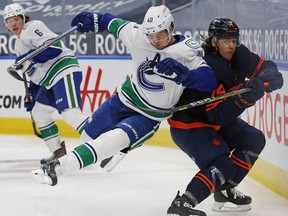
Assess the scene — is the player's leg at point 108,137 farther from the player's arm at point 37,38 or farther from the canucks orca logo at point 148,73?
the player's arm at point 37,38

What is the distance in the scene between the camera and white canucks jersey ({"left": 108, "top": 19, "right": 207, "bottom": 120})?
3.91 m

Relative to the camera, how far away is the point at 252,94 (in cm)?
375

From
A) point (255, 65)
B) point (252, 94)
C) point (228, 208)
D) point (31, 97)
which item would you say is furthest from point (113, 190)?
point (252, 94)

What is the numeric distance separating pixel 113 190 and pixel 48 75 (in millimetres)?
1034

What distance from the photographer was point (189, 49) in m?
3.92

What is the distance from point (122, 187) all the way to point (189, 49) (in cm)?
136

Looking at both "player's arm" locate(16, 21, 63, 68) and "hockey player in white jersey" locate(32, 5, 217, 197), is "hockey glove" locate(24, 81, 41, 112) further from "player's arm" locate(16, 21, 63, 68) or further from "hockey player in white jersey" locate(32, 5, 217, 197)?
"hockey player in white jersey" locate(32, 5, 217, 197)

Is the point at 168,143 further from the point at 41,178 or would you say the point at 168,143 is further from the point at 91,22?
the point at 41,178

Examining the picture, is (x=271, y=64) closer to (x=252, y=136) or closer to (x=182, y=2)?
(x=252, y=136)

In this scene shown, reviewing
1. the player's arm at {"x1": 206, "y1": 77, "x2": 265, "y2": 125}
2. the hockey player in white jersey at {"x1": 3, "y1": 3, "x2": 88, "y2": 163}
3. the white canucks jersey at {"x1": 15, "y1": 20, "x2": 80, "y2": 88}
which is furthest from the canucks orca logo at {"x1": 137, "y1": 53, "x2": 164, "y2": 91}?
the white canucks jersey at {"x1": 15, "y1": 20, "x2": 80, "y2": 88}

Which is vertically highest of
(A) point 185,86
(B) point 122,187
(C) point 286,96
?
(A) point 185,86

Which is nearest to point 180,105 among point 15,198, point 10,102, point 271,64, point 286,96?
point 271,64

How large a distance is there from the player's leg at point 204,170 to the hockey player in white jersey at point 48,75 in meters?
1.58

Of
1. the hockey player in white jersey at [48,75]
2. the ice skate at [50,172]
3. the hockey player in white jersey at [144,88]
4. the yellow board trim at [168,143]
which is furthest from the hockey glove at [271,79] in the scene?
the hockey player in white jersey at [48,75]
